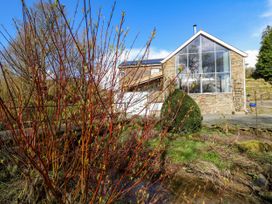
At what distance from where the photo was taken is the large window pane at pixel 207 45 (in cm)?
1388

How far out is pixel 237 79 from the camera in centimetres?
1392

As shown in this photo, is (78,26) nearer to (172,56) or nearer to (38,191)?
(38,191)

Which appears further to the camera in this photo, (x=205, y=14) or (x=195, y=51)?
(x=195, y=51)

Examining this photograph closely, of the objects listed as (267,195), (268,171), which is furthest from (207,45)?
(267,195)

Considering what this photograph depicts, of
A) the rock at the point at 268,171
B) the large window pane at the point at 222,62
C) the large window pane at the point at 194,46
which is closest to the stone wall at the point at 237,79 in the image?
the large window pane at the point at 222,62

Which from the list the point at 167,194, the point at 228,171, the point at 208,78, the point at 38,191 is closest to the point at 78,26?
the point at 38,191

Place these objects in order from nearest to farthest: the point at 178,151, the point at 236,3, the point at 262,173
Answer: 1. the point at 262,173
2. the point at 178,151
3. the point at 236,3

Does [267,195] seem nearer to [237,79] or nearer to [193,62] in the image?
[193,62]

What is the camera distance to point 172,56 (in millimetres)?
14867


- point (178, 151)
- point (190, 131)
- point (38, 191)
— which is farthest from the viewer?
point (190, 131)

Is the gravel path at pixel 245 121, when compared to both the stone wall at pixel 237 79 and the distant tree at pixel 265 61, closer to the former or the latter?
the stone wall at pixel 237 79

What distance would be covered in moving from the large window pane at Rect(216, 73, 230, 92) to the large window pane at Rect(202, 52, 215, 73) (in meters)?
0.75

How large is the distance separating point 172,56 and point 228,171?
40.1ft

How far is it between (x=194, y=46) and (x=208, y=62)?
5.22 ft
